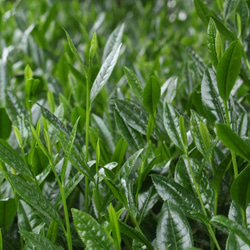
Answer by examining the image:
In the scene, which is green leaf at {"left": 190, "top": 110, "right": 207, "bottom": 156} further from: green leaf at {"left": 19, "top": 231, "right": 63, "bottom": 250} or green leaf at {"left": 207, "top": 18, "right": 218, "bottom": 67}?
green leaf at {"left": 19, "top": 231, "right": 63, "bottom": 250}

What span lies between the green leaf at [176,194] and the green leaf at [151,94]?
122 millimetres

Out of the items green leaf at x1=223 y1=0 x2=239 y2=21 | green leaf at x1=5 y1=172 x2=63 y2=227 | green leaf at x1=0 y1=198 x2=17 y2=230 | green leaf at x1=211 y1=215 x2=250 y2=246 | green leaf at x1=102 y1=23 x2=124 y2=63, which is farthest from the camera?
green leaf at x1=102 y1=23 x2=124 y2=63

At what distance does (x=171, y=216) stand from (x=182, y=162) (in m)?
0.13

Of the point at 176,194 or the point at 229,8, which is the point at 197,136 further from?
the point at 229,8

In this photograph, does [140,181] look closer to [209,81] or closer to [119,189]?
[119,189]

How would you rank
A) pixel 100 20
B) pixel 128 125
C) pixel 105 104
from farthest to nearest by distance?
pixel 100 20
pixel 105 104
pixel 128 125

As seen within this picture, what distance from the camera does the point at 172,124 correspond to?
71 centimetres

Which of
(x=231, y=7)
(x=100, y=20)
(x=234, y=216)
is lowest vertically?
(x=234, y=216)

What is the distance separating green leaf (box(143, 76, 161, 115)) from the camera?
2.11 feet

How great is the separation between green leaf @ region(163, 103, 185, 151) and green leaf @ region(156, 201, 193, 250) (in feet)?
0.38

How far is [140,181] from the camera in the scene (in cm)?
67

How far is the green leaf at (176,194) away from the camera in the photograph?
0.65 meters

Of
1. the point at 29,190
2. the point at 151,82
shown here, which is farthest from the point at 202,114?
the point at 29,190

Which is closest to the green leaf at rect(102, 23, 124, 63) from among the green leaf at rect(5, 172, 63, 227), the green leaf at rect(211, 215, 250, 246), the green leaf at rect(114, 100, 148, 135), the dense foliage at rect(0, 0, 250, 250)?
the dense foliage at rect(0, 0, 250, 250)
